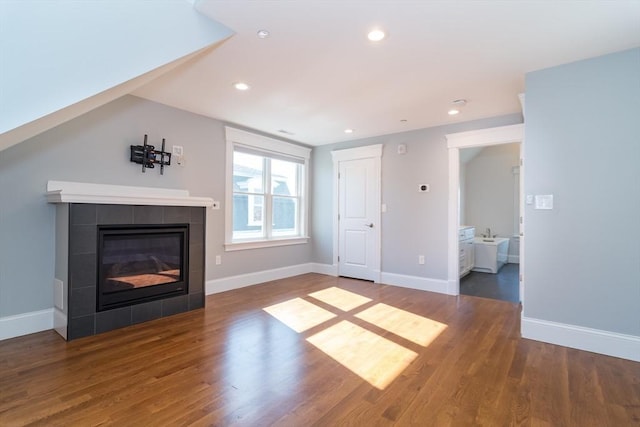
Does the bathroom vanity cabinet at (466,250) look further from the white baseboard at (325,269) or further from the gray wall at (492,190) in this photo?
the white baseboard at (325,269)

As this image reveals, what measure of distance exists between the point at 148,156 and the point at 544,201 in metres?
4.02

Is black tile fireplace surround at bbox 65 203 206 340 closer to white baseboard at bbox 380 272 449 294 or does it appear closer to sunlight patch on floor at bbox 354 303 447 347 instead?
sunlight patch on floor at bbox 354 303 447 347

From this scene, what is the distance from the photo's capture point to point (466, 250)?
18.2ft

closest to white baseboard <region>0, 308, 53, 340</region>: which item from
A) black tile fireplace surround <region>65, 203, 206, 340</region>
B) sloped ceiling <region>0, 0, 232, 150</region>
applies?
black tile fireplace surround <region>65, 203, 206, 340</region>

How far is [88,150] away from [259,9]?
233 centimetres

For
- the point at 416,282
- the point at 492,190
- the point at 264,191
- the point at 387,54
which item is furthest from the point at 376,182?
the point at 492,190

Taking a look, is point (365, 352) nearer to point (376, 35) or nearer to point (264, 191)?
point (376, 35)

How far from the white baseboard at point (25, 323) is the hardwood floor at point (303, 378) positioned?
0.35 feet

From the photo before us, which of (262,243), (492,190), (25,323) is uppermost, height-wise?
(492,190)

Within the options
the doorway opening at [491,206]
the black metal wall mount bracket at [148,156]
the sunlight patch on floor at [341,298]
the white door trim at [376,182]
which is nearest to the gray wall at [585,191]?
the sunlight patch on floor at [341,298]

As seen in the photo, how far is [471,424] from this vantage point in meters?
1.66

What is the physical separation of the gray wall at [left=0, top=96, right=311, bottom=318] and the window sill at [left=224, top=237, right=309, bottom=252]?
18 centimetres

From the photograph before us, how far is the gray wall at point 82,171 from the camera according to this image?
2.73m

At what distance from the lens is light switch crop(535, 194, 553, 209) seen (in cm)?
276
